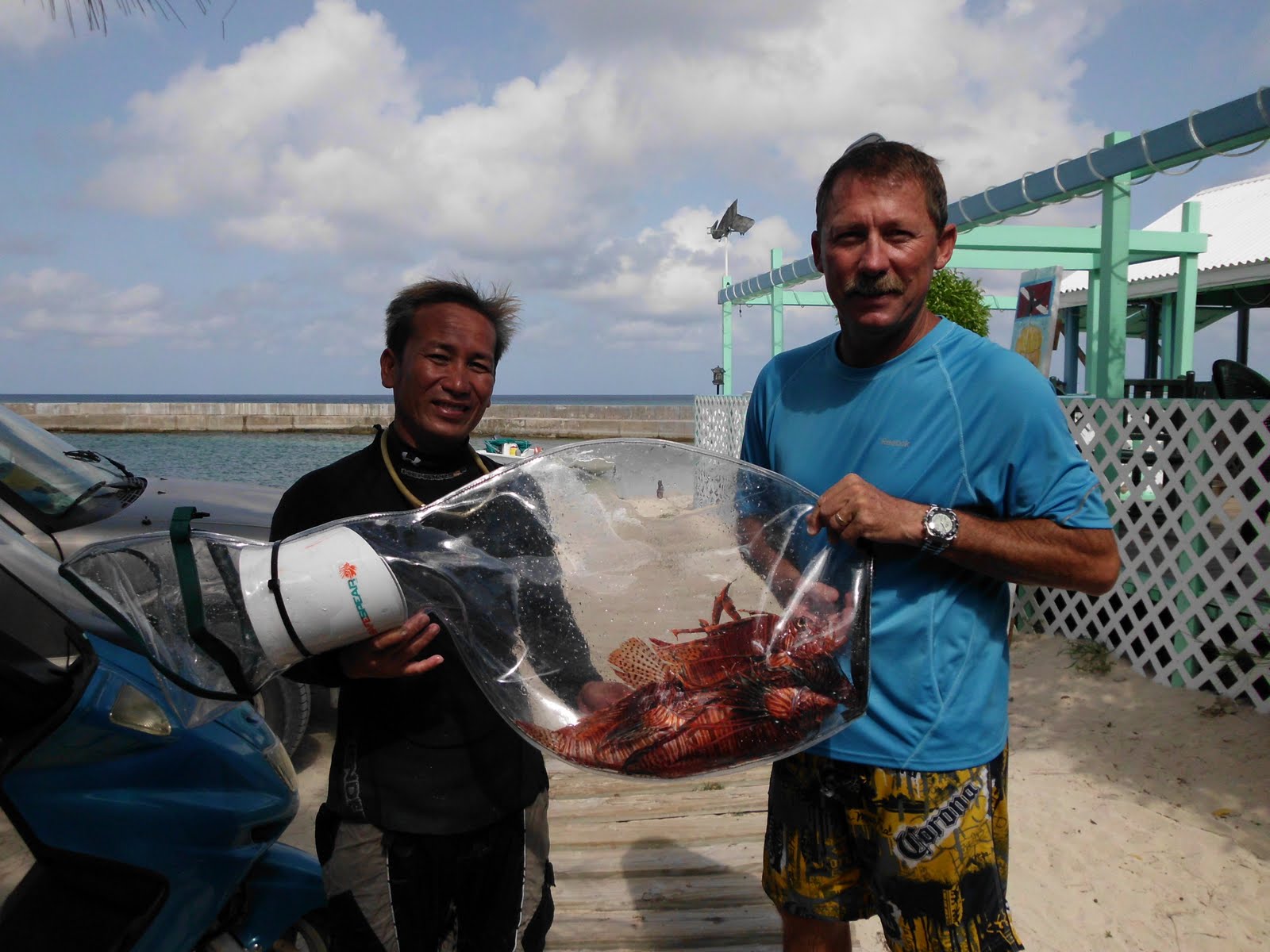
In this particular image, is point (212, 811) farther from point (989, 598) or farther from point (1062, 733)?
point (1062, 733)

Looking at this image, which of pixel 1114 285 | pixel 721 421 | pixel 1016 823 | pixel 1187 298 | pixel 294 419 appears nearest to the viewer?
pixel 1016 823

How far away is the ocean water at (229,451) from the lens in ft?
75.6

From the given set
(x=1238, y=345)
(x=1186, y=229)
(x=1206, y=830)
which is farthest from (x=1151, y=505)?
(x=1238, y=345)

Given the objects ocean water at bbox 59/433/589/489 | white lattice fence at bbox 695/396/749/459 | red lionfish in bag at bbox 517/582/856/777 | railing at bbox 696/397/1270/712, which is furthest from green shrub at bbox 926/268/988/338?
ocean water at bbox 59/433/589/489

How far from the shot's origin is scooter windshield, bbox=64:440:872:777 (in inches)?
52.4

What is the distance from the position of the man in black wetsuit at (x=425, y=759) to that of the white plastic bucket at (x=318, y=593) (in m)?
0.32

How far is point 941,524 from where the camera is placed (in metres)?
1.57

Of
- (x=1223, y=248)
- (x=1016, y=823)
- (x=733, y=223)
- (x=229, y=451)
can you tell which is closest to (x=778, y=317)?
(x=733, y=223)

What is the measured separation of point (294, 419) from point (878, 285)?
43233mm

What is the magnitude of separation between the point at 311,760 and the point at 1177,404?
5726 mm

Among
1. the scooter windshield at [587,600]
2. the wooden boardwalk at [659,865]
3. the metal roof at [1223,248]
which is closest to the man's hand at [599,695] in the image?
the scooter windshield at [587,600]

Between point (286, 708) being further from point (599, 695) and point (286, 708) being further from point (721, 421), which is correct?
point (721, 421)

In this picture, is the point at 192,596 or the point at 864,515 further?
the point at 864,515

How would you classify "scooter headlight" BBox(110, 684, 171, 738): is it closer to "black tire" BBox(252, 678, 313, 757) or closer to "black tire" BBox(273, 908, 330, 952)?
"black tire" BBox(273, 908, 330, 952)
